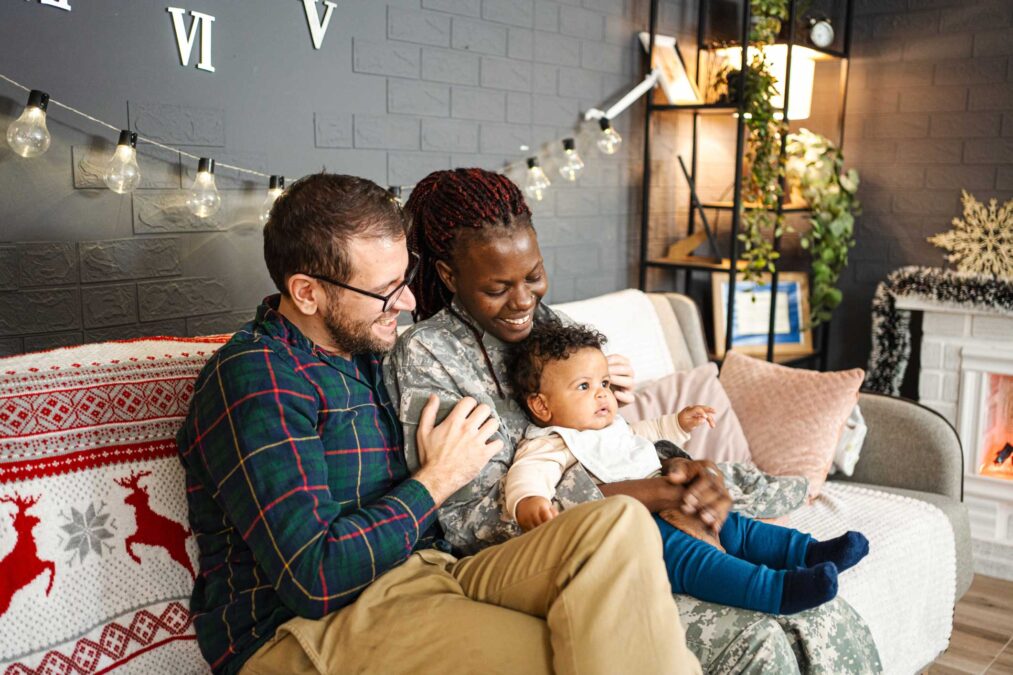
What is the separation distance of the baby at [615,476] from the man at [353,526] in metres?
A: 0.13

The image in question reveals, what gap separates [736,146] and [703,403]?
1.48 m

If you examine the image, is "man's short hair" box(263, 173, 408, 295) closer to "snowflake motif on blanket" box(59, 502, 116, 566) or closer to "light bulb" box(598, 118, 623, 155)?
"snowflake motif on blanket" box(59, 502, 116, 566)

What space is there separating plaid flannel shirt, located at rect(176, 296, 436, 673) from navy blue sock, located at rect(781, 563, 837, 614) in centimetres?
62

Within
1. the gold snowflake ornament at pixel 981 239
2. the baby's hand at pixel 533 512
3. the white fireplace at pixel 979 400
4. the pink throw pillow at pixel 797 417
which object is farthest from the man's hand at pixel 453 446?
the gold snowflake ornament at pixel 981 239

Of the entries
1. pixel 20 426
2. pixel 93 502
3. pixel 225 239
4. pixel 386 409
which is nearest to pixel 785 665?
pixel 386 409

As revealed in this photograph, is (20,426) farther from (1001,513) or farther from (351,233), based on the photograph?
(1001,513)

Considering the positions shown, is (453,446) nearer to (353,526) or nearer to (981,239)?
(353,526)

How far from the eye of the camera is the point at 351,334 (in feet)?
5.24

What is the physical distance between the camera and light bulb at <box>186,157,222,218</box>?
2182 millimetres

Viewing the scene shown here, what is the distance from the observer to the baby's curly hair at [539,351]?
6.04 feet

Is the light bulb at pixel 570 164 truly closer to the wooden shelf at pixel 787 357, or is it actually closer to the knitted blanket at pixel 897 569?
the wooden shelf at pixel 787 357

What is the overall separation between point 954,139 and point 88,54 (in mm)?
3267

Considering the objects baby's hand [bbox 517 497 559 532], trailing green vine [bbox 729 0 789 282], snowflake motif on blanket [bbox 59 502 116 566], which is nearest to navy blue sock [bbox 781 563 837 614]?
baby's hand [bbox 517 497 559 532]

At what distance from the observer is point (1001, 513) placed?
341 centimetres
